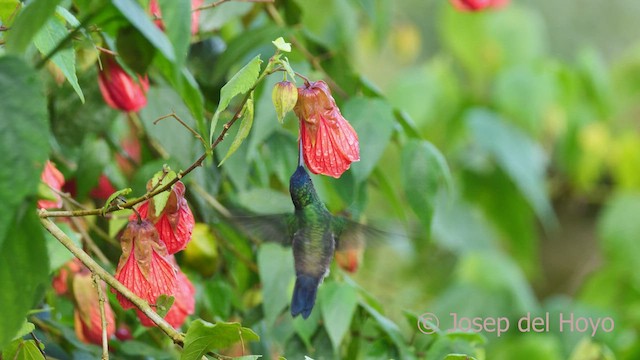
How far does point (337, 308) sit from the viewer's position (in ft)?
2.39

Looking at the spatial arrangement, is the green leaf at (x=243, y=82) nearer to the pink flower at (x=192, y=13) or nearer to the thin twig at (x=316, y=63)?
the pink flower at (x=192, y=13)

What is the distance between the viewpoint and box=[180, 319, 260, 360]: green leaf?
510 millimetres

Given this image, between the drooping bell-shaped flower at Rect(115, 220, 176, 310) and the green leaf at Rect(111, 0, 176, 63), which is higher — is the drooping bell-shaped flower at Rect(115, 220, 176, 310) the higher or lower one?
the lower one

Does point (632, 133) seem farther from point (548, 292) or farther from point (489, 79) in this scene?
point (548, 292)

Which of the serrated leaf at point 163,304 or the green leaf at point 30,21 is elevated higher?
the green leaf at point 30,21

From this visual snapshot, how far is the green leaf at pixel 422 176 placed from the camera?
776 millimetres

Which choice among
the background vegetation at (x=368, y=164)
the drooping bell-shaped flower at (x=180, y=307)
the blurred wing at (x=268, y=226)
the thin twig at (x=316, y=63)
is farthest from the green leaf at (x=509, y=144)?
the drooping bell-shaped flower at (x=180, y=307)

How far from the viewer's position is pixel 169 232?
1.88 feet

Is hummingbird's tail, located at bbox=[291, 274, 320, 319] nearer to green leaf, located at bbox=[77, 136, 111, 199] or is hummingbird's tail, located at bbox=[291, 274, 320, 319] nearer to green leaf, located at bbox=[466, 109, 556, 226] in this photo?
green leaf, located at bbox=[77, 136, 111, 199]

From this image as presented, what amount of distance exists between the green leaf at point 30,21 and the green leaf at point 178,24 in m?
0.08

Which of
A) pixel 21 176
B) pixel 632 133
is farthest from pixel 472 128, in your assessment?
pixel 21 176

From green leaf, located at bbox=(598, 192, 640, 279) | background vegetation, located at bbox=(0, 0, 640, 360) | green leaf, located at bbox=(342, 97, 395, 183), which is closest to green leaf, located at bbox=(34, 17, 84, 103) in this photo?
background vegetation, located at bbox=(0, 0, 640, 360)

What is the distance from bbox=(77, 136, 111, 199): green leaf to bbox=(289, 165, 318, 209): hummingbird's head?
0.89 ft

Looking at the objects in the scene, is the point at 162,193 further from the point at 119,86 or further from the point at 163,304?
the point at 119,86
